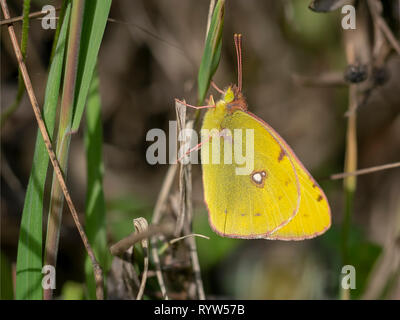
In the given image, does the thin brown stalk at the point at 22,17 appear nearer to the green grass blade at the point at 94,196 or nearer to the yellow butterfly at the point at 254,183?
the green grass blade at the point at 94,196

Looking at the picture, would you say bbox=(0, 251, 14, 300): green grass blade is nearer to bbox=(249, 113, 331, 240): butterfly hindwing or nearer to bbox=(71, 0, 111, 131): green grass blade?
bbox=(71, 0, 111, 131): green grass blade

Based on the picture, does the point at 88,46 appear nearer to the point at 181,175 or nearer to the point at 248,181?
the point at 181,175

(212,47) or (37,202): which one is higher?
(212,47)

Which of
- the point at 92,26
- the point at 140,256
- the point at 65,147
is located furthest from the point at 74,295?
the point at 92,26

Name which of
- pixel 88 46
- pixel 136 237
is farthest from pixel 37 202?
pixel 88 46

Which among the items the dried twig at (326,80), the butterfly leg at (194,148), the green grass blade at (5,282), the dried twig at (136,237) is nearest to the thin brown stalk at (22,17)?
the butterfly leg at (194,148)

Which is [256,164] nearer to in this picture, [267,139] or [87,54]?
[267,139]

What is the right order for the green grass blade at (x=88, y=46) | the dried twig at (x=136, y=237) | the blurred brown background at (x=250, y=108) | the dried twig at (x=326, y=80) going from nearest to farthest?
the dried twig at (x=136, y=237) < the green grass blade at (x=88, y=46) < the dried twig at (x=326, y=80) < the blurred brown background at (x=250, y=108)
